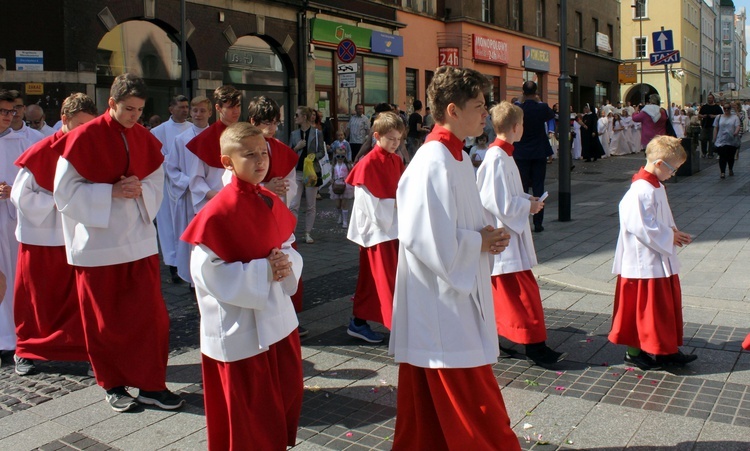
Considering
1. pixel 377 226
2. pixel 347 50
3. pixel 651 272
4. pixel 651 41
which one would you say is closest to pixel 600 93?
pixel 651 41

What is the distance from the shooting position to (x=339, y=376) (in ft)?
17.5

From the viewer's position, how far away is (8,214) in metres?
6.09

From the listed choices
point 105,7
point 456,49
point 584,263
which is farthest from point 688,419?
point 456,49

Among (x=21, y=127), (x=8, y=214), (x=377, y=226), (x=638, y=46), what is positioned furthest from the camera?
(x=638, y=46)

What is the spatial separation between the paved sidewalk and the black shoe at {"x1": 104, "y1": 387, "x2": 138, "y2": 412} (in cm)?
6

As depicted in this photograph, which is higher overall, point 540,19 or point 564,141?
point 540,19

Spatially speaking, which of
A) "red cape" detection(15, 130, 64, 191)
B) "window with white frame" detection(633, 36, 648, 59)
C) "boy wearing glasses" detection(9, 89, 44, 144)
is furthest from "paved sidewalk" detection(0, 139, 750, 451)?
"window with white frame" detection(633, 36, 648, 59)

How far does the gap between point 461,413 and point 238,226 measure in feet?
4.41

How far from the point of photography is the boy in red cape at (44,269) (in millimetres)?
5445

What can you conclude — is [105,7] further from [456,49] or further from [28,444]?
[456,49]

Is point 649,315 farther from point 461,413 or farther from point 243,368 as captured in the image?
point 243,368

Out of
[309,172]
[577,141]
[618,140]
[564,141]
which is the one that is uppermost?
[618,140]

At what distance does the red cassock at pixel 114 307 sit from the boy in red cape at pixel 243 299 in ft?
4.18

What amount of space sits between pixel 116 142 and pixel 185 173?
3.37 metres
